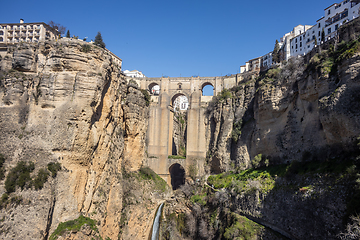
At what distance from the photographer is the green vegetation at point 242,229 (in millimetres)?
19750

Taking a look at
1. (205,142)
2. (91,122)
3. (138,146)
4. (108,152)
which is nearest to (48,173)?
(91,122)

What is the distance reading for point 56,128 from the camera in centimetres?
1898

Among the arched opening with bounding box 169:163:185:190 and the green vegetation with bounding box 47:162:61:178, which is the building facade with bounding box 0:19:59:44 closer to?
the arched opening with bounding box 169:163:185:190

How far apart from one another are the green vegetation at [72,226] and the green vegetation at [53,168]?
10.6ft

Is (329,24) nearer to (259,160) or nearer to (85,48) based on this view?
(259,160)

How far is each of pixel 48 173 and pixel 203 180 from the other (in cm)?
2174

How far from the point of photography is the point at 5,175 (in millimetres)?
16375

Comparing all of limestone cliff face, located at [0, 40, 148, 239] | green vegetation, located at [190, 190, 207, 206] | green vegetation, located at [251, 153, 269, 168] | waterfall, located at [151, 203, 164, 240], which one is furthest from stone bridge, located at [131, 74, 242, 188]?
limestone cliff face, located at [0, 40, 148, 239]

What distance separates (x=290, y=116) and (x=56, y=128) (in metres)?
18.2

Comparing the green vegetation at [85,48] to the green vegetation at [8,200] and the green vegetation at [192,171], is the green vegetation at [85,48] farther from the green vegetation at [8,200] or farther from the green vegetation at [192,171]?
the green vegetation at [192,171]

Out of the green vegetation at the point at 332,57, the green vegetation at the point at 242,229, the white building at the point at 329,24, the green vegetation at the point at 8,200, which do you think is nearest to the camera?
the green vegetation at the point at 8,200

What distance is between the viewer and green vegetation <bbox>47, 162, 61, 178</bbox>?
1759 cm

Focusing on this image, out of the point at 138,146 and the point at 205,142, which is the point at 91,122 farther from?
the point at 205,142

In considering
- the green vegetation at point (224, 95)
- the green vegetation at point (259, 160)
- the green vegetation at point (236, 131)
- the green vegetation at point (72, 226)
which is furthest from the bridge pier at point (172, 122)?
the green vegetation at point (72, 226)
